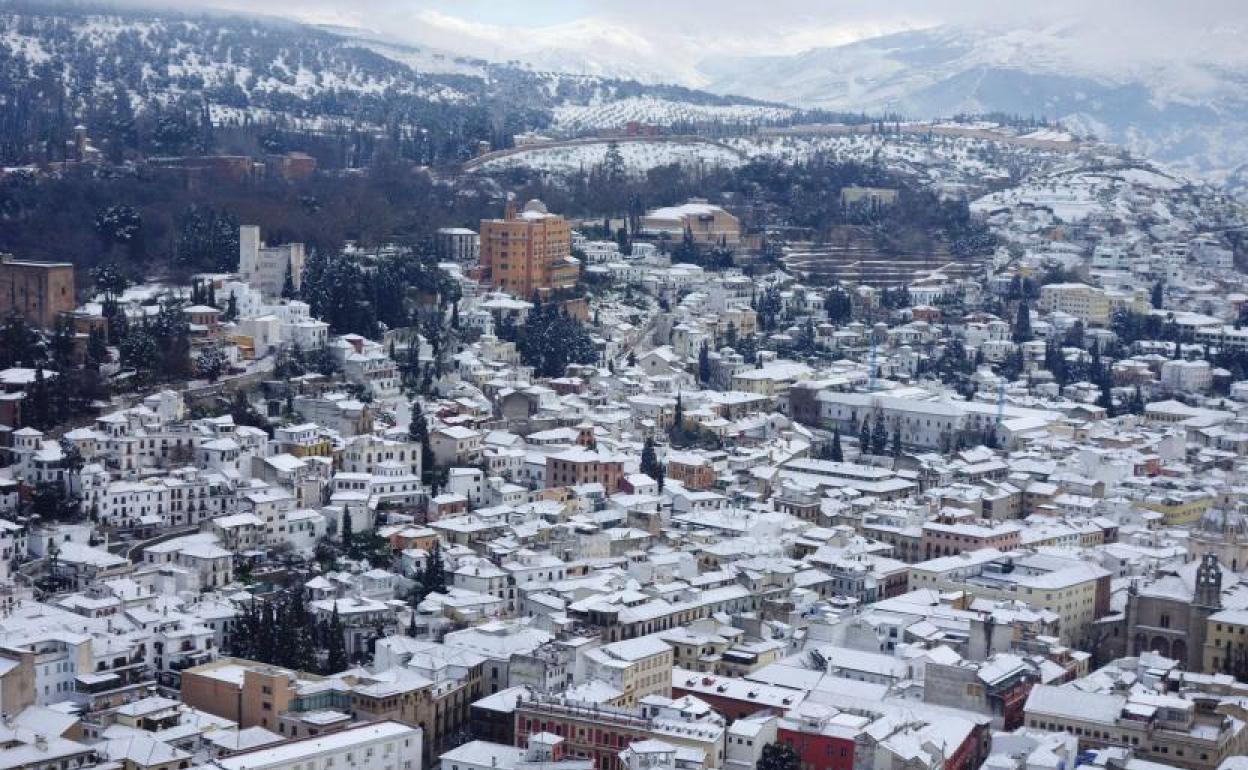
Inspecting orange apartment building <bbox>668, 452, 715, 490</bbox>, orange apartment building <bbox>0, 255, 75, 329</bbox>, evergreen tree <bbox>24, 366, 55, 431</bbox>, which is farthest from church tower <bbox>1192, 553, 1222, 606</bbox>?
orange apartment building <bbox>0, 255, 75, 329</bbox>

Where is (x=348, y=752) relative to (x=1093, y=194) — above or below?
below

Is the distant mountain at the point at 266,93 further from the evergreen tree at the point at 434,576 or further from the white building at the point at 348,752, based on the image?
the white building at the point at 348,752

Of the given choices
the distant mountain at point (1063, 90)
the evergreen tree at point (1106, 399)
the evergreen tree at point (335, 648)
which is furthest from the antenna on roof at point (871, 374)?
the distant mountain at point (1063, 90)

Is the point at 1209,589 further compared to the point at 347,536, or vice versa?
the point at 347,536

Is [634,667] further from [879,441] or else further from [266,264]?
[266,264]

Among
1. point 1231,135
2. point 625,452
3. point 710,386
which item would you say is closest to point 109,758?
point 625,452

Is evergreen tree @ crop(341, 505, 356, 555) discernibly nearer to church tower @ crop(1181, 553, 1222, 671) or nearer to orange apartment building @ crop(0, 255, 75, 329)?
orange apartment building @ crop(0, 255, 75, 329)

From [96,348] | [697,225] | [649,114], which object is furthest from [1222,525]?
[649,114]
